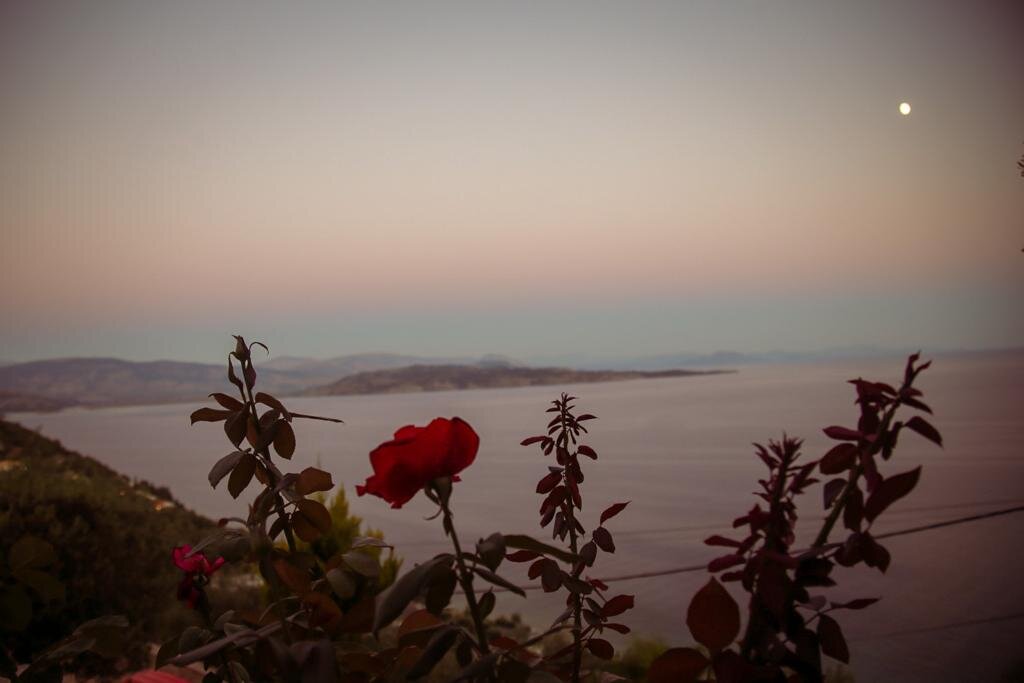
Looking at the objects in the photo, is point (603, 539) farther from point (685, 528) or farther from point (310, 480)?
point (685, 528)

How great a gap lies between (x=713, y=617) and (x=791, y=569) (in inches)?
2.6

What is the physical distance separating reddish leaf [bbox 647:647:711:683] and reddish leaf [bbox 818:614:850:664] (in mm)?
90

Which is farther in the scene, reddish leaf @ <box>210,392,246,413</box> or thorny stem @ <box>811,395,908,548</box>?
reddish leaf @ <box>210,392,246,413</box>

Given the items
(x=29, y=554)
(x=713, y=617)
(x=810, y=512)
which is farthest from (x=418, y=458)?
(x=810, y=512)

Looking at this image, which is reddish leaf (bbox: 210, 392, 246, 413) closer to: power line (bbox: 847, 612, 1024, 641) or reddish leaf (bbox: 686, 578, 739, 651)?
reddish leaf (bbox: 686, 578, 739, 651)

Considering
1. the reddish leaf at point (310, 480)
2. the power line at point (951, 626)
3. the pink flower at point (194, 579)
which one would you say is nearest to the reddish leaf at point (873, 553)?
the reddish leaf at point (310, 480)

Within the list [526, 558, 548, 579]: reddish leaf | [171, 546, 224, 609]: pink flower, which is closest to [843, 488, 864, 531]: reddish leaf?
[526, 558, 548, 579]: reddish leaf

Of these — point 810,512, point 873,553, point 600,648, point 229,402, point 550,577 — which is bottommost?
point 810,512

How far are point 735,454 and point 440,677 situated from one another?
816cm

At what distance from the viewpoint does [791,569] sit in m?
0.51

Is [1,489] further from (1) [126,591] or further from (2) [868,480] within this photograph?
(2) [868,480]

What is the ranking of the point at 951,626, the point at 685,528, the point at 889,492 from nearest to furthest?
the point at 889,492 < the point at 951,626 < the point at 685,528

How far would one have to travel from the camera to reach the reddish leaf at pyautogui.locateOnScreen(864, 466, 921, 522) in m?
0.49

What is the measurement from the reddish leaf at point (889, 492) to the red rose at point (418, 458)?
1.00 feet
